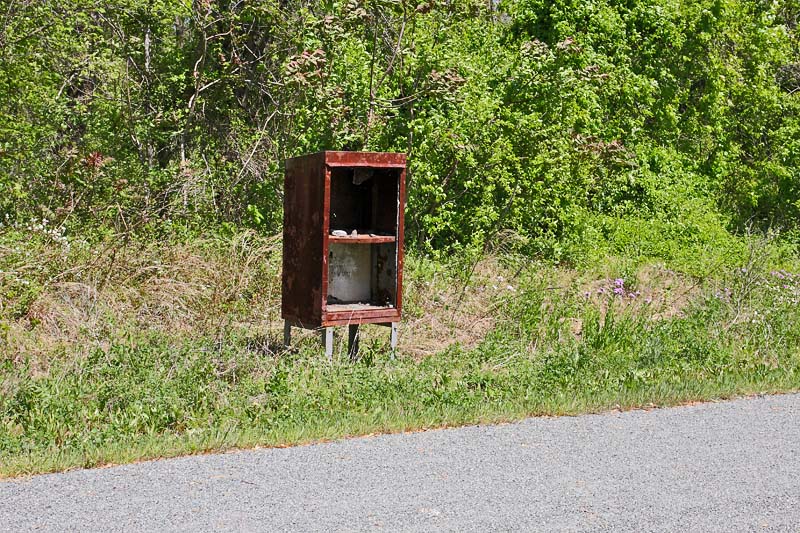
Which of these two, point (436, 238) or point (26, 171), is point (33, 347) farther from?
point (436, 238)

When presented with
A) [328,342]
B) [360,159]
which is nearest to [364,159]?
[360,159]

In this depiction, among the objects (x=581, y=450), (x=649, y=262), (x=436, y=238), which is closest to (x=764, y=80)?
(x=649, y=262)

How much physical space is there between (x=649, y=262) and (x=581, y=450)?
8270 mm

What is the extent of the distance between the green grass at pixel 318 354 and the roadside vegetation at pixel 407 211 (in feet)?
0.11

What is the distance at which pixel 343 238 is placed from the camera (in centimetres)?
820

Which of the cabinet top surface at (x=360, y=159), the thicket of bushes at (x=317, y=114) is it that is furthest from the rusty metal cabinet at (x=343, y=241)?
the thicket of bushes at (x=317, y=114)

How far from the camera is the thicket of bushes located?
39.4 ft

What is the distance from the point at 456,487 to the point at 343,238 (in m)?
3.49

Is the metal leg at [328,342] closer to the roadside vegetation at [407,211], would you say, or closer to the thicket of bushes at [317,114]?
the roadside vegetation at [407,211]

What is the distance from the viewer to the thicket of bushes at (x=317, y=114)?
472 inches

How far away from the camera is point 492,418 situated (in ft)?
22.0

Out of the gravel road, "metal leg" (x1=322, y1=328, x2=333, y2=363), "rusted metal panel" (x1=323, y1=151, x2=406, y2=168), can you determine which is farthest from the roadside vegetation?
"rusted metal panel" (x1=323, y1=151, x2=406, y2=168)

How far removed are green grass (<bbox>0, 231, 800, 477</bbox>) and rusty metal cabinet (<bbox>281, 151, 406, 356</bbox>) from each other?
0.40 m

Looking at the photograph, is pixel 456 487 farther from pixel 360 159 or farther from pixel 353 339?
pixel 360 159
